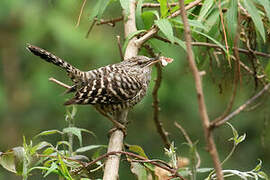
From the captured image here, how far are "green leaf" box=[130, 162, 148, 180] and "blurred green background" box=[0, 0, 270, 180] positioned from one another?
3329 millimetres

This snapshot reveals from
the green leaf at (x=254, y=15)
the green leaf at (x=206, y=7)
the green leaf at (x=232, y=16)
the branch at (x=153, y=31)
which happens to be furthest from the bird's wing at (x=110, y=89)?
the green leaf at (x=254, y=15)

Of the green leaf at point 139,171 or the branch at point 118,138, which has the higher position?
the branch at point 118,138

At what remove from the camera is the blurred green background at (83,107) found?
5727mm

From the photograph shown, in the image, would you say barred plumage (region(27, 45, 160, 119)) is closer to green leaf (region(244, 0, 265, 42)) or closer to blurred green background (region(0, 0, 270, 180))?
green leaf (region(244, 0, 265, 42))

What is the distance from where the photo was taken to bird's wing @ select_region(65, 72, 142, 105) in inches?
113

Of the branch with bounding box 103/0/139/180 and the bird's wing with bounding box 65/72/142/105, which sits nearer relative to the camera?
the branch with bounding box 103/0/139/180

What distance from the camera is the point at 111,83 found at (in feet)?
10.1

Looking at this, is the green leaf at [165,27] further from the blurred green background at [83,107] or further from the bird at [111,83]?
the blurred green background at [83,107]

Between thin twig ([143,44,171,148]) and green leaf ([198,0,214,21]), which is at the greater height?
green leaf ([198,0,214,21])

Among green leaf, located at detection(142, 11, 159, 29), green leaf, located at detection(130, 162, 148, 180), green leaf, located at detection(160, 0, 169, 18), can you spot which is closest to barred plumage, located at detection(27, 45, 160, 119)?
green leaf, located at detection(142, 11, 159, 29)

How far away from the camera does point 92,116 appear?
6047mm

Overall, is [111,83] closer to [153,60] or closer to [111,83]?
[111,83]

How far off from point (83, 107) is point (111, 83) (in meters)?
2.83

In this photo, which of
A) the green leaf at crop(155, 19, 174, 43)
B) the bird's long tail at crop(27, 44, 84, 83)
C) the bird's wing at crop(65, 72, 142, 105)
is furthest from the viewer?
the bird's wing at crop(65, 72, 142, 105)
